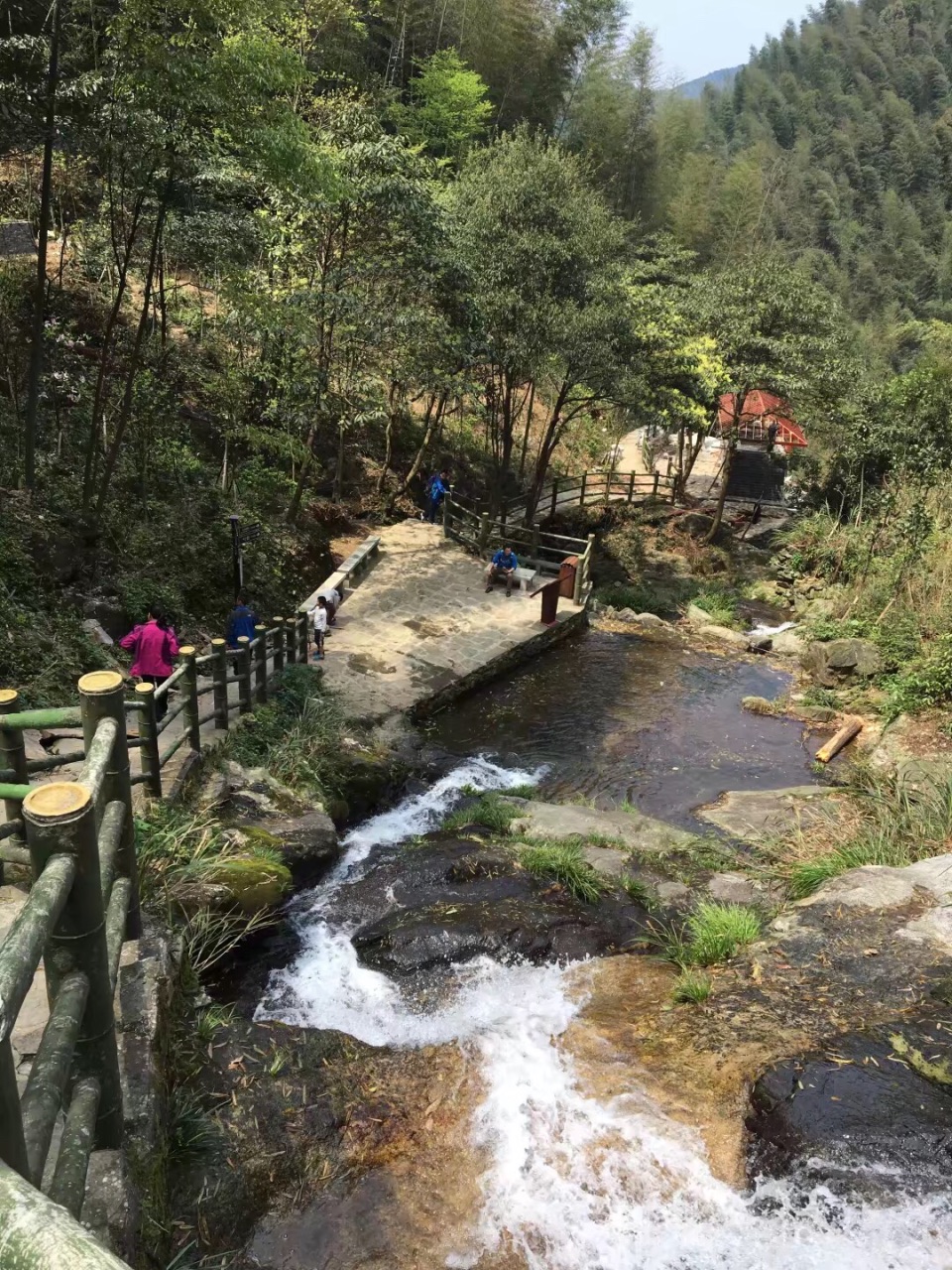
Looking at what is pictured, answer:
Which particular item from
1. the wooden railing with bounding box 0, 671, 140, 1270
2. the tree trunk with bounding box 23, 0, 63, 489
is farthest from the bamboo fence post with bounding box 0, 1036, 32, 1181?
the tree trunk with bounding box 23, 0, 63, 489

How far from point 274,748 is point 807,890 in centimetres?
445

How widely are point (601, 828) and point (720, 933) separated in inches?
91.2

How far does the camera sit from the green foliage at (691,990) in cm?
436

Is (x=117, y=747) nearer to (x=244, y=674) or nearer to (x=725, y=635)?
(x=244, y=674)

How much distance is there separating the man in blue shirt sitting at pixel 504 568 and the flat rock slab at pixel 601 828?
610cm

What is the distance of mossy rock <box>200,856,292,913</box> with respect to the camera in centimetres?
450

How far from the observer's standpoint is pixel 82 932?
1854 mm

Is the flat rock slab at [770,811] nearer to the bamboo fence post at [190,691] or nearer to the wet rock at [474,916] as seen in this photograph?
the wet rock at [474,916]

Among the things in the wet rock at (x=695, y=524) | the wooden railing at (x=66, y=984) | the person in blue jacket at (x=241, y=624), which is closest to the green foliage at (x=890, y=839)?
the wooden railing at (x=66, y=984)

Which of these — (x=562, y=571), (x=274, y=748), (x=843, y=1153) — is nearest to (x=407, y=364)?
(x=562, y=571)

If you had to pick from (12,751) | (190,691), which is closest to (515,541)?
(190,691)

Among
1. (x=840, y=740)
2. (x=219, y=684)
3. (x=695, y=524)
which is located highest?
(x=219, y=684)

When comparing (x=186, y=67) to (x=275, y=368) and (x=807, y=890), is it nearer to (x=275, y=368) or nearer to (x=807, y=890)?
(x=275, y=368)

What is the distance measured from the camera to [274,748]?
279 inches
